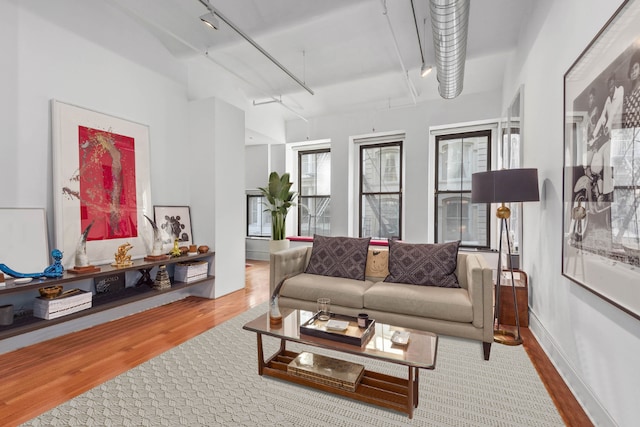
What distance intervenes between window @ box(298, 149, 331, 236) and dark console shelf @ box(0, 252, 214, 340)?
3.14 m

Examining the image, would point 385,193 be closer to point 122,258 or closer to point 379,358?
point 122,258

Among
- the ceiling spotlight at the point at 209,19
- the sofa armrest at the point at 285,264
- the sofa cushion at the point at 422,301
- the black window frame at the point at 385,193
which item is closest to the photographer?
the sofa cushion at the point at 422,301

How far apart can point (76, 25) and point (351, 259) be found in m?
3.62

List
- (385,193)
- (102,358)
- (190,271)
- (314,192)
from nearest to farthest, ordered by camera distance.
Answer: (102,358), (190,271), (385,193), (314,192)

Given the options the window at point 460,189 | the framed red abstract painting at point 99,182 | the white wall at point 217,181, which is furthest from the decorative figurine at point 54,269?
the window at point 460,189

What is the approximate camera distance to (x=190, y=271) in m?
3.83

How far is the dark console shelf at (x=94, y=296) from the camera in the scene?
2.37 m

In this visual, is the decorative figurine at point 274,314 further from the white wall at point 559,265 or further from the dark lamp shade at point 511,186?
the dark lamp shade at point 511,186

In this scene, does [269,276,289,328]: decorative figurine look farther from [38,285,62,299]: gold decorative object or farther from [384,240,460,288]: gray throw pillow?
[38,285,62,299]: gold decorative object

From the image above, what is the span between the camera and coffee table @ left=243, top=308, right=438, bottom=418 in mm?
1666

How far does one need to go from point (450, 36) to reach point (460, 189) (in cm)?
318

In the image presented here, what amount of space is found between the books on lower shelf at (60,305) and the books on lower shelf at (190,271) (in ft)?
3.60

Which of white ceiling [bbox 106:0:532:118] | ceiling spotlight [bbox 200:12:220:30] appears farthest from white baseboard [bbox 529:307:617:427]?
ceiling spotlight [bbox 200:12:220:30]

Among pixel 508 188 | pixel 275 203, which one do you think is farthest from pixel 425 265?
pixel 275 203
